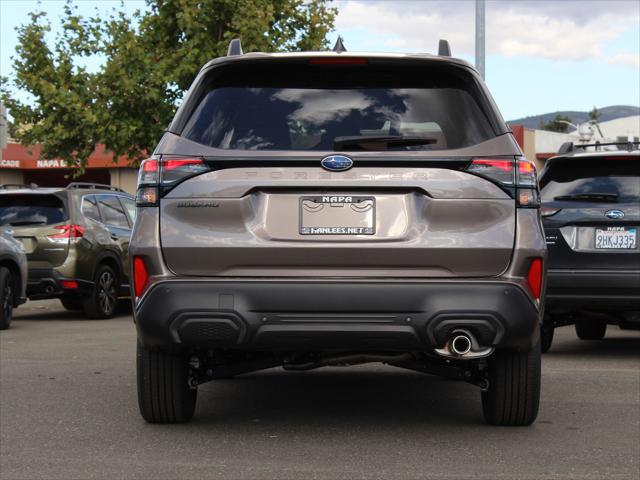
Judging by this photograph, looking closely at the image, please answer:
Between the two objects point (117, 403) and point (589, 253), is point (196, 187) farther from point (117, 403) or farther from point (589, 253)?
point (589, 253)

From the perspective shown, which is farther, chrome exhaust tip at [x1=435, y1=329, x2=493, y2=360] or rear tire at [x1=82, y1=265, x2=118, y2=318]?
rear tire at [x1=82, y1=265, x2=118, y2=318]

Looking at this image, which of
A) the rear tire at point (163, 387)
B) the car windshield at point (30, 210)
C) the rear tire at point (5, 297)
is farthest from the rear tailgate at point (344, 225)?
the car windshield at point (30, 210)

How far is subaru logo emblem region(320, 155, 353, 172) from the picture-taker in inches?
232

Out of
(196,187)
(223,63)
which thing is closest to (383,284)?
(196,187)

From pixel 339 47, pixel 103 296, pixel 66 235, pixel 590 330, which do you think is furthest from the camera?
pixel 103 296

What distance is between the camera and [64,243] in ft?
50.2

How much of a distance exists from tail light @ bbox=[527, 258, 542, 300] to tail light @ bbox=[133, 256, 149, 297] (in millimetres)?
1908

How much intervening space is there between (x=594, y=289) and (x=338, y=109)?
4365 millimetres

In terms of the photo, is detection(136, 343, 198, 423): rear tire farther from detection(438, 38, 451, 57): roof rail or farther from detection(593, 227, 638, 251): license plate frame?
detection(593, 227, 638, 251): license plate frame

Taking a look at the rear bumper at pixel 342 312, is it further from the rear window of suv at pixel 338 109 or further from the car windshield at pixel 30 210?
the car windshield at pixel 30 210

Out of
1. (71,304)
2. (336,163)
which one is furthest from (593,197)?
(71,304)

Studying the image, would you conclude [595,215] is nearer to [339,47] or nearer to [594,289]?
[594,289]

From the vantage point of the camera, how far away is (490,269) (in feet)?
19.3

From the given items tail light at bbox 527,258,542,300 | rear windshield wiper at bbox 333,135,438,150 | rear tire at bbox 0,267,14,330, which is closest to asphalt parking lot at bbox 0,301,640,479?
tail light at bbox 527,258,542,300
